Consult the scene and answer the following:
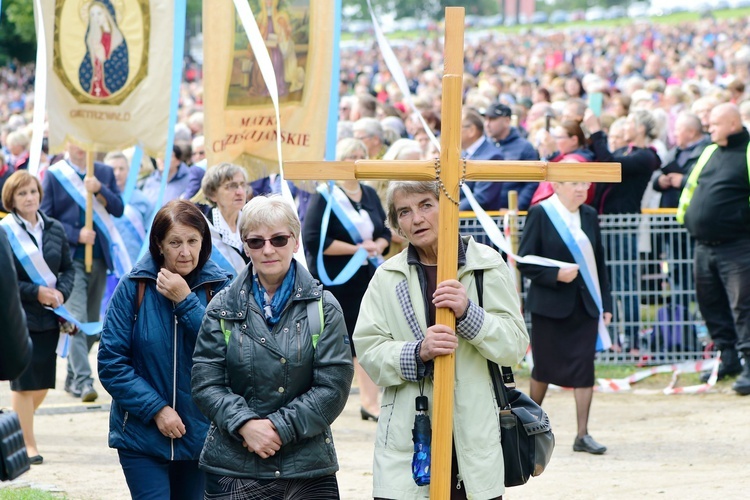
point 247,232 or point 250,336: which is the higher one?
point 247,232

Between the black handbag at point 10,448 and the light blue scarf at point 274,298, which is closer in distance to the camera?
the black handbag at point 10,448

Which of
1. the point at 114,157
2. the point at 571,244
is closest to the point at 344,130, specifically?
the point at 114,157

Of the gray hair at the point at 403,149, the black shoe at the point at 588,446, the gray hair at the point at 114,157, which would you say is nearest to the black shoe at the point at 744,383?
the black shoe at the point at 588,446

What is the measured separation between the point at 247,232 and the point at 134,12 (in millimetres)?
4417

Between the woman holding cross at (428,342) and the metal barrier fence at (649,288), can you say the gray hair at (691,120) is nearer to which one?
the metal barrier fence at (649,288)

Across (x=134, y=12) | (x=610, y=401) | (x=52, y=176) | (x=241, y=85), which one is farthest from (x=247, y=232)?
(x=610, y=401)

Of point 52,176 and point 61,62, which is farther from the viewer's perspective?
point 52,176

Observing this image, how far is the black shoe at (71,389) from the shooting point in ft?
35.8

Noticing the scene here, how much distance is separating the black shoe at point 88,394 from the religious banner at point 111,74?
2.44 meters

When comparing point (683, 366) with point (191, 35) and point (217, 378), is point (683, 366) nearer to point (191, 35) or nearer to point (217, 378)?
point (217, 378)

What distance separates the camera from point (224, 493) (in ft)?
16.0

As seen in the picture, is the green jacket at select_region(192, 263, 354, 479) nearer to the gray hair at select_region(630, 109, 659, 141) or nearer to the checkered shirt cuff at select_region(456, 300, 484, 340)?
the checkered shirt cuff at select_region(456, 300, 484, 340)

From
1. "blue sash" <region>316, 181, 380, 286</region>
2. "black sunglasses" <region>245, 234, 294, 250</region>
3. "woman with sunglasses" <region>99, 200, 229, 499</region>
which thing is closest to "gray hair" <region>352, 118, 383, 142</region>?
"blue sash" <region>316, 181, 380, 286</region>

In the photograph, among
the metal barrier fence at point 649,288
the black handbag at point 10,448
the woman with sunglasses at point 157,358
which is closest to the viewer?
the black handbag at point 10,448
